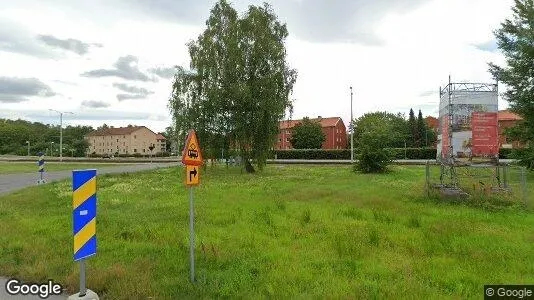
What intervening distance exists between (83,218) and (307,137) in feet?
280

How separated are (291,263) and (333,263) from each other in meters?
0.65

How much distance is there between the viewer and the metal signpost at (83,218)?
16.2ft

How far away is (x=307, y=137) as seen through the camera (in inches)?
3529

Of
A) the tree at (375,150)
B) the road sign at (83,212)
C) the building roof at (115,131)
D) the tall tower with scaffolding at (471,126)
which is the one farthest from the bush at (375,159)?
the building roof at (115,131)

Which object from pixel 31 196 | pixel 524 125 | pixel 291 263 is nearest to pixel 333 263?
pixel 291 263

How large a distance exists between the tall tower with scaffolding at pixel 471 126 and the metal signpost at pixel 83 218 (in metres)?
13.4

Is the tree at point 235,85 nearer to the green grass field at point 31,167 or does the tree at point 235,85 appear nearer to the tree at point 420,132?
the green grass field at point 31,167

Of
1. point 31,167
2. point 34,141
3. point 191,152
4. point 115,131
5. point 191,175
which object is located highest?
point 115,131

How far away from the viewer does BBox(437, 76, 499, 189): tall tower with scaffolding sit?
15.5m

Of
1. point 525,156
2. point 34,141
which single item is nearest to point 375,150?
point 525,156

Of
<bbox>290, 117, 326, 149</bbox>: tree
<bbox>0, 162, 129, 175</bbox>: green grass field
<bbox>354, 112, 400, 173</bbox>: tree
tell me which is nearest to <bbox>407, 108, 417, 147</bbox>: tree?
<bbox>290, 117, 326, 149</bbox>: tree

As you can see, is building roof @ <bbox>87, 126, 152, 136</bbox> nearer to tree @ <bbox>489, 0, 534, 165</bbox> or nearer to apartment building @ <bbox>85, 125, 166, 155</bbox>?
apartment building @ <bbox>85, 125, 166, 155</bbox>

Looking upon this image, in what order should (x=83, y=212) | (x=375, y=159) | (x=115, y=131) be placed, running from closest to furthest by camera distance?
1. (x=83, y=212)
2. (x=375, y=159)
3. (x=115, y=131)

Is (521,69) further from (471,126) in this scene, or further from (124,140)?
(124,140)
